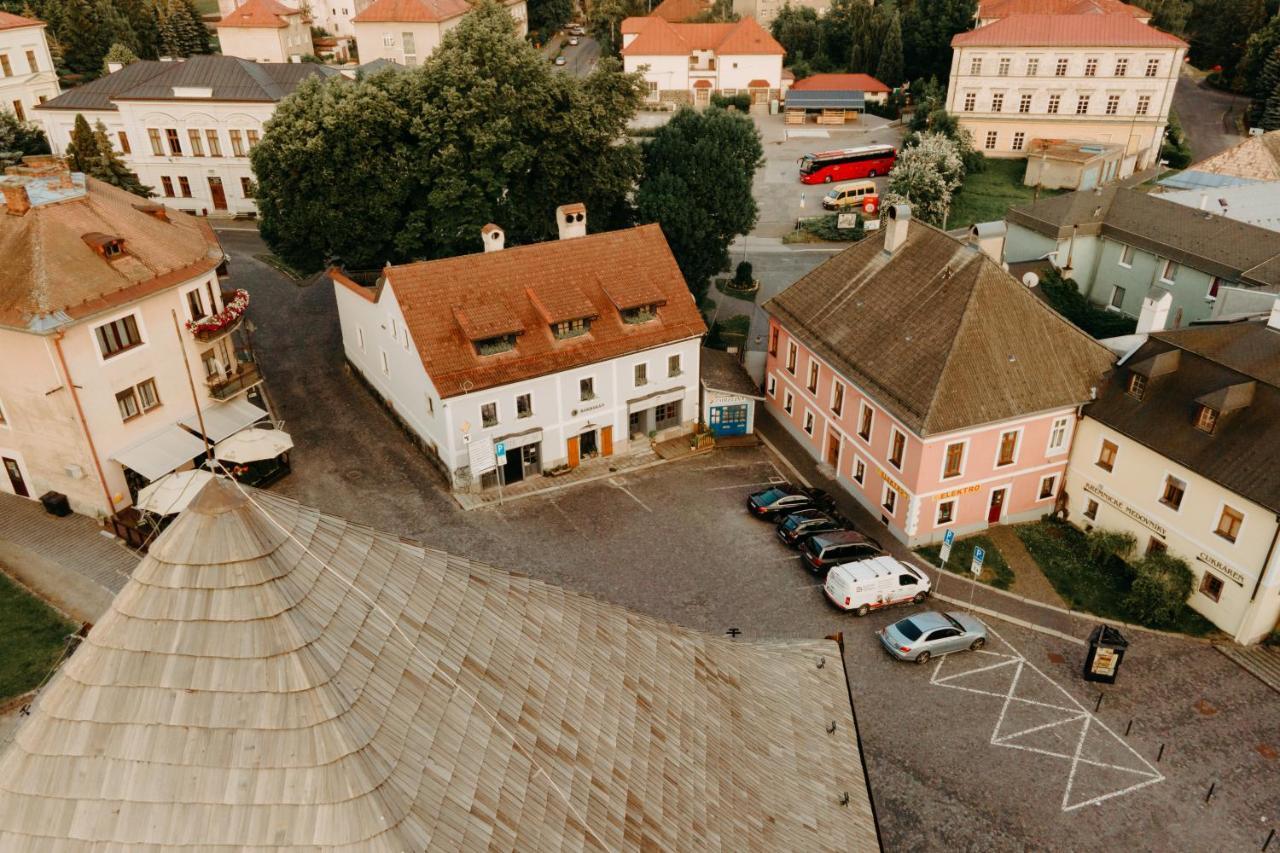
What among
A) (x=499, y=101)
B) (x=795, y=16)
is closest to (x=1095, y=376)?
(x=499, y=101)

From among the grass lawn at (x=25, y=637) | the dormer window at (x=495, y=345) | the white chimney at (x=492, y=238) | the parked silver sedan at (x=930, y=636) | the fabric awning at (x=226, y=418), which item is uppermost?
the white chimney at (x=492, y=238)

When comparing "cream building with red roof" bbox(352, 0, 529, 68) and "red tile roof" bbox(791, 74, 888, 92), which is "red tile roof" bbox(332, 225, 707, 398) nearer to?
"cream building with red roof" bbox(352, 0, 529, 68)

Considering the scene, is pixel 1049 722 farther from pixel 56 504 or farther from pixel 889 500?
pixel 56 504

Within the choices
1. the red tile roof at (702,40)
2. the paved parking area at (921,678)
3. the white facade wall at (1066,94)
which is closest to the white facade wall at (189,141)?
the paved parking area at (921,678)

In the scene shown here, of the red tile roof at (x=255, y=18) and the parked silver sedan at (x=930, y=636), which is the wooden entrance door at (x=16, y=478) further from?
the red tile roof at (x=255, y=18)

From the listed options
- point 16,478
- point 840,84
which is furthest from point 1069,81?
point 16,478

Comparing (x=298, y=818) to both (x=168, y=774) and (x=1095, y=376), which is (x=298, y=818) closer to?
(x=168, y=774)

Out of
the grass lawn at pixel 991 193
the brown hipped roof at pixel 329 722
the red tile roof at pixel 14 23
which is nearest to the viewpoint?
the brown hipped roof at pixel 329 722

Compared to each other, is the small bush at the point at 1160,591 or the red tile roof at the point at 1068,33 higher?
the red tile roof at the point at 1068,33
